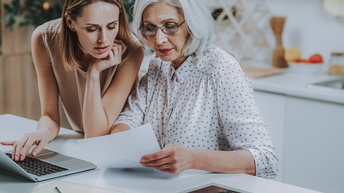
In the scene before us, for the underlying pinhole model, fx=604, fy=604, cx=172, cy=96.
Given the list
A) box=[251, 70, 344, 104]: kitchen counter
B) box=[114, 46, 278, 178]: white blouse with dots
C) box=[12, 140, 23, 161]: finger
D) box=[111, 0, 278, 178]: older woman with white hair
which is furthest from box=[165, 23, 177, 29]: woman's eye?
box=[251, 70, 344, 104]: kitchen counter

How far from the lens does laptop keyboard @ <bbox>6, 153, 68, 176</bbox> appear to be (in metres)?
1.82

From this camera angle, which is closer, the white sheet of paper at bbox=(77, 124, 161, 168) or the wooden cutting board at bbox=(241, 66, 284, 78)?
the white sheet of paper at bbox=(77, 124, 161, 168)

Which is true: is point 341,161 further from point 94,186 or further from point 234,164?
A: point 94,186

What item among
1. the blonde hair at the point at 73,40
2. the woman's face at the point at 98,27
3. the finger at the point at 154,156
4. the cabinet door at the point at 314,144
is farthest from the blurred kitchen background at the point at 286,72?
the finger at the point at 154,156

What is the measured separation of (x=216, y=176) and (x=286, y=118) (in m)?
1.39

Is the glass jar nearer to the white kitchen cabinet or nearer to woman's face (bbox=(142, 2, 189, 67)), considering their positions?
the white kitchen cabinet

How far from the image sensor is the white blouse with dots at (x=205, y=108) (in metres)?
1.92

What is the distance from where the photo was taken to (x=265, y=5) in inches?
146

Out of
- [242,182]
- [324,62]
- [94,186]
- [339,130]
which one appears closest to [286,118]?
[339,130]

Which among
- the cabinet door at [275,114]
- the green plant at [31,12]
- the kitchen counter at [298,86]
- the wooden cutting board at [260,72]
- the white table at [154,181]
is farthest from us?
the green plant at [31,12]

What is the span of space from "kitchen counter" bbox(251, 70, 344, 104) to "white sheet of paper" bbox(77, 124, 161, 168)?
4.54 ft

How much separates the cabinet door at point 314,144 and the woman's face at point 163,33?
1188 mm

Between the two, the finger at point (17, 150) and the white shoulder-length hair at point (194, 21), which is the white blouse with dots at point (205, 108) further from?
the finger at point (17, 150)

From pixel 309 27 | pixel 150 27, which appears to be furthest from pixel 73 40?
pixel 309 27
